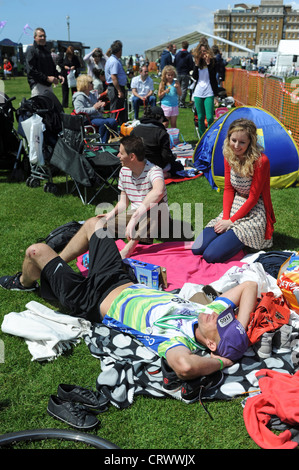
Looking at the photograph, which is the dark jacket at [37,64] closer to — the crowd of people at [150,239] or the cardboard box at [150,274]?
the crowd of people at [150,239]

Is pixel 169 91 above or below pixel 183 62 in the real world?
below

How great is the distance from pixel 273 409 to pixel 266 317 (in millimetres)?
697

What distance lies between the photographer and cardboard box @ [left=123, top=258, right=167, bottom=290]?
3.86 meters

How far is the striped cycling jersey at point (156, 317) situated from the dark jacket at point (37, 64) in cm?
595

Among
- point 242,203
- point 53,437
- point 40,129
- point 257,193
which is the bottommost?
point 53,437

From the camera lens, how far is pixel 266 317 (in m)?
3.07

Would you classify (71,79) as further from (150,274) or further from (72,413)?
→ (72,413)

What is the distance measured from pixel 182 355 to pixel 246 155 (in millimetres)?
2402

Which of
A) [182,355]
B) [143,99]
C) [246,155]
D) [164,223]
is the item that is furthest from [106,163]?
[143,99]

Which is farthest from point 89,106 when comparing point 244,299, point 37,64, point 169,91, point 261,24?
point 261,24

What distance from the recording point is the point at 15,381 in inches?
116

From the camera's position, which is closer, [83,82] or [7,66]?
[83,82]

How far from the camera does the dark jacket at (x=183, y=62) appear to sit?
13.6 metres

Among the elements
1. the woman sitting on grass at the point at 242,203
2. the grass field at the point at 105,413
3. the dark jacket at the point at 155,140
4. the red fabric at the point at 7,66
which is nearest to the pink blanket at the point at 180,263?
the woman sitting on grass at the point at 242,203
